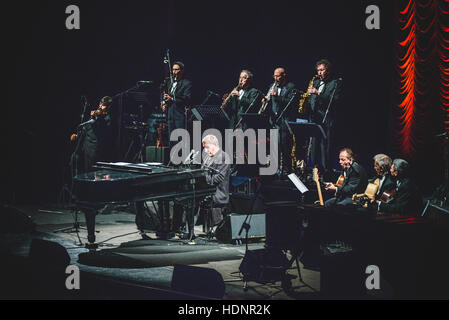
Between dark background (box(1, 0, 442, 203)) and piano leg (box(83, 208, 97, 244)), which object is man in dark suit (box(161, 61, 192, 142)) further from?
piano leg (box(83, 208, 97, 244))

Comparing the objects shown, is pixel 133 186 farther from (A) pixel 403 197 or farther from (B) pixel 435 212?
(B) pixel 435 212

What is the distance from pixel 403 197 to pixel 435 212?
117cm

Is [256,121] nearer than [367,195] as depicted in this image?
No

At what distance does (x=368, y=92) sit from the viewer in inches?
404

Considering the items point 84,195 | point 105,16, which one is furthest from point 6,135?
point 84,195

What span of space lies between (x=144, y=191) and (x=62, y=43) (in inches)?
221

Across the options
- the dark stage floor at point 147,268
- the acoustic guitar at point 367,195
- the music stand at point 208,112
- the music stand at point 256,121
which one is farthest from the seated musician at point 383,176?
the music stand at point 208,112

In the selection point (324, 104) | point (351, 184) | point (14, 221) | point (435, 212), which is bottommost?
point (14, 221)

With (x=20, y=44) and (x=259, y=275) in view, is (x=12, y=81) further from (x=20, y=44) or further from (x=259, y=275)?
(x=259, y=275)

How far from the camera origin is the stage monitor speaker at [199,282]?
2711 mm

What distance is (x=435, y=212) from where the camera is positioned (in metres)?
7.27

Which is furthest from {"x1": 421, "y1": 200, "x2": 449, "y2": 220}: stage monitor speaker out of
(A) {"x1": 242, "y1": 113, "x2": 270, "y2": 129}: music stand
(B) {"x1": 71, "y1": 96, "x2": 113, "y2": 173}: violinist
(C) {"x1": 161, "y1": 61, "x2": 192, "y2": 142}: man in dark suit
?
(B) {"x1": 71, "y1": 96, "x2": 113, "y2": 173}: violinist

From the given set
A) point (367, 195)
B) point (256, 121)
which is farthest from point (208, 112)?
point (367, 195)

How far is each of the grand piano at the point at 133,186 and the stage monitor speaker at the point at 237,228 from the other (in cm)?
50
